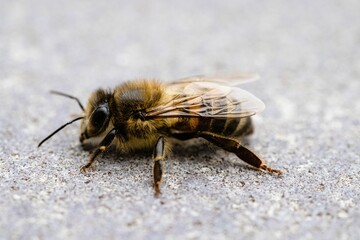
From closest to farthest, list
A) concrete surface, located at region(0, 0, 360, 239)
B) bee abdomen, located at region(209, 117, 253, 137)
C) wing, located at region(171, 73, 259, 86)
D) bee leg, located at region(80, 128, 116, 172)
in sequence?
concrete surface, located at region(0, 0, 360, 239) < bee leg, located at region(80, 128, 116, 172) < bee abdomen, located at region(209, 117, 253, 137) < wing, located at region(171, 73, 259, 86)

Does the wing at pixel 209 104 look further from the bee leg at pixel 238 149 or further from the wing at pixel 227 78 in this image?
the wing at pixel 227 78

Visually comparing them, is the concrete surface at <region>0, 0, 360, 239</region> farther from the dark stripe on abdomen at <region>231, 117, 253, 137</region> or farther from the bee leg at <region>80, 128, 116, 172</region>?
the dark stripe on abdomen at <region>231, 117, 253, 137</region>

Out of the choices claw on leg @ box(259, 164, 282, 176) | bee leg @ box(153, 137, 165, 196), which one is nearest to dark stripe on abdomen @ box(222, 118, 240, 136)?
claw on leg @ box(259, 164, 282, 176)

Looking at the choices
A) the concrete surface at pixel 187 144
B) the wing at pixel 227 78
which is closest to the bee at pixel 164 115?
the concrete surface at pixel 187 144

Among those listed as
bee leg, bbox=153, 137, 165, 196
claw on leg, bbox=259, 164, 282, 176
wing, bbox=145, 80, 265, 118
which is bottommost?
claw on leg, bbox=259, 164, 282, 176

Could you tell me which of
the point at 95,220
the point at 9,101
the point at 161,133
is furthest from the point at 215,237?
the point at 9,101

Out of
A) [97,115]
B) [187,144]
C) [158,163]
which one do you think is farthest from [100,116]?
[187,144]

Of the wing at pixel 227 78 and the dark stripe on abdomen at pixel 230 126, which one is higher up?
the wing at pixel 227 78
